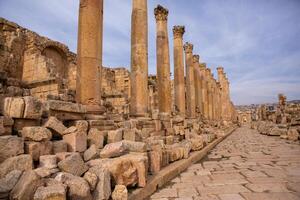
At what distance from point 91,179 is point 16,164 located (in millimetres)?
1012

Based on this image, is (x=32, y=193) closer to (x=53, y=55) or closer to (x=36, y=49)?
(x=36, y=49)

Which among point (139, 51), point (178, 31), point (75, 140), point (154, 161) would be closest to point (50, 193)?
point (75, 140)

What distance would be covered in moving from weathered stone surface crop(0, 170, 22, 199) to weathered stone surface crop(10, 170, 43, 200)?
2.1 inches

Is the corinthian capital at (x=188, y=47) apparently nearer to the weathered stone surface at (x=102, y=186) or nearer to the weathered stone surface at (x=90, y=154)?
the weathered stone surface at (x=90, y=154)

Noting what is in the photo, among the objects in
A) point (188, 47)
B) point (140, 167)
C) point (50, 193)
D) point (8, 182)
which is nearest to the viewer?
point (50, 193)

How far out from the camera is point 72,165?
314 cm

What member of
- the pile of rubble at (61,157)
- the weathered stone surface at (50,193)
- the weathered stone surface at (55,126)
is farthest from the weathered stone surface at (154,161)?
the weathered stone surface at (50,193)

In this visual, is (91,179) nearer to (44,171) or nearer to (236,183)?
(44,171)

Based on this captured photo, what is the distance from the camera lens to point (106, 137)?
5102 millimetres

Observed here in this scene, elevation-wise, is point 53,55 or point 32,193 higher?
point 53,55

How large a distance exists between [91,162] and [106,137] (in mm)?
1407

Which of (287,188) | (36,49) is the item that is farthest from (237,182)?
(36,49)

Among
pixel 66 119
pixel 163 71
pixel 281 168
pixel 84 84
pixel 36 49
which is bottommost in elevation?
pixel 281 168

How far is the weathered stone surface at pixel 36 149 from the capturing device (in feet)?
10.9
